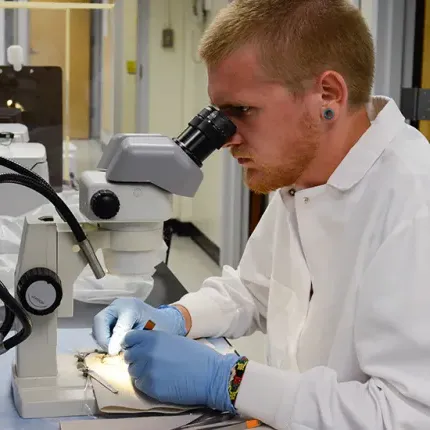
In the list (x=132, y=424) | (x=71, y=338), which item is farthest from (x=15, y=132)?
(x=132, y=424)

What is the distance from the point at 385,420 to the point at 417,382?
0.22ft

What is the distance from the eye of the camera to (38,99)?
2.67 meters

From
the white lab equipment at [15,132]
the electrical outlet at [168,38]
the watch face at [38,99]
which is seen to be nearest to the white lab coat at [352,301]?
the white lab equipment at [15,132]

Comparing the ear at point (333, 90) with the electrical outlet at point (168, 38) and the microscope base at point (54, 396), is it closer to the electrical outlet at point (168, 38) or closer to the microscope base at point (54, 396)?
the microscope base at point (54, 396)

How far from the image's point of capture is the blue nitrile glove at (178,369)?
1085 millimetres

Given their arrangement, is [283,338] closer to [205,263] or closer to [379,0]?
[379,0]

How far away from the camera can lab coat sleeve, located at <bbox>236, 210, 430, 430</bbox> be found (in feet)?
3.31

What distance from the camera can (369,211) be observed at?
1.16m

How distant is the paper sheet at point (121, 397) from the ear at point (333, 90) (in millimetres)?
506

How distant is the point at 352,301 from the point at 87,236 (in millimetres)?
411

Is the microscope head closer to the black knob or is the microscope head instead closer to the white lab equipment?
the black knob

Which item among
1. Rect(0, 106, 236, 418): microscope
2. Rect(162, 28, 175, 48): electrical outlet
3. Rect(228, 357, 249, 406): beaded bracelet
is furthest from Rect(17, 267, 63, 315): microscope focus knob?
Rect(162, 28, 175, 48): electrical outlet

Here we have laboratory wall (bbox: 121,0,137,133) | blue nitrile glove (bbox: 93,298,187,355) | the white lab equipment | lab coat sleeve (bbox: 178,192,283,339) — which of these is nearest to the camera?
blue nitrile glove (bbox: 93,298,187,355)

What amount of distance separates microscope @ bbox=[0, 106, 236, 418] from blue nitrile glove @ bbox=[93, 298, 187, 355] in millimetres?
74
